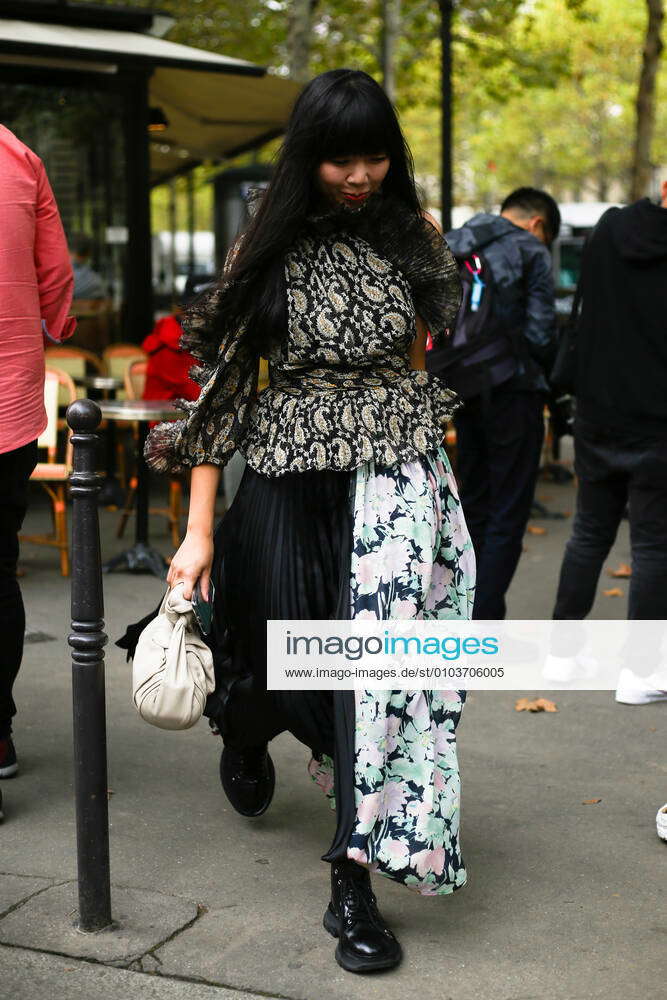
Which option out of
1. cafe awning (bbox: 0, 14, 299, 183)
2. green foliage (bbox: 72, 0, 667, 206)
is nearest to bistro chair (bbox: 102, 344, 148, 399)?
cafe awning (bbox: 0, 14, 299, 183)

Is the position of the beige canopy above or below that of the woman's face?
above

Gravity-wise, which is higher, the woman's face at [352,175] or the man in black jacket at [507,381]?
the woman's face at [352,175]

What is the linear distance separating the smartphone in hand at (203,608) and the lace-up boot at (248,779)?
593mm

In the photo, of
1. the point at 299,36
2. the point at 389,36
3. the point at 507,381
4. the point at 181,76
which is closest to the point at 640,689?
the point at 507,381

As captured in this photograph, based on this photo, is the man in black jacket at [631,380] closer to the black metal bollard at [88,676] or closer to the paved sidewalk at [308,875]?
the paved sidewalk at [308,875]

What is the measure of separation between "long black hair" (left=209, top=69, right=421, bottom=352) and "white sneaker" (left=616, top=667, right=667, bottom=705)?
2.61 m

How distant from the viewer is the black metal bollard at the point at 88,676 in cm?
310

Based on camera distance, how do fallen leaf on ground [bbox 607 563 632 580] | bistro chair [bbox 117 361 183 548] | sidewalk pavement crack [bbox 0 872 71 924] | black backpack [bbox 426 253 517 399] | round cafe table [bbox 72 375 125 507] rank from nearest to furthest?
sidewalk pavement crack [bbox 0 872 71 924] < black backpack [bbox 426 253 517 399] < fallen leaf on ground [bbox 607 563 632 580] < bistro chair [bbox 117 361 183 548] < round cafe table [bbox 72 375 125 507]

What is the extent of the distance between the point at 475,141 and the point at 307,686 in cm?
5013

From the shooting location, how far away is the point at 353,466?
10.2 ft

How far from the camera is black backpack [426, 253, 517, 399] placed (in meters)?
5.60

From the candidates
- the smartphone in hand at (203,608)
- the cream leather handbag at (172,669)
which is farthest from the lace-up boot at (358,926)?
the smartphone in hand at (203,608)

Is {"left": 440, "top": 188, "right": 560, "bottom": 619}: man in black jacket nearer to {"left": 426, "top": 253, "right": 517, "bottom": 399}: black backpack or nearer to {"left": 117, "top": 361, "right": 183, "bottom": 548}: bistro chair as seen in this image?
{"left": 426, "top": 253, "right": 517, "bottom": 399}: black backpack

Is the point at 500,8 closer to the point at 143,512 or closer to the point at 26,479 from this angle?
the point at 143,512
